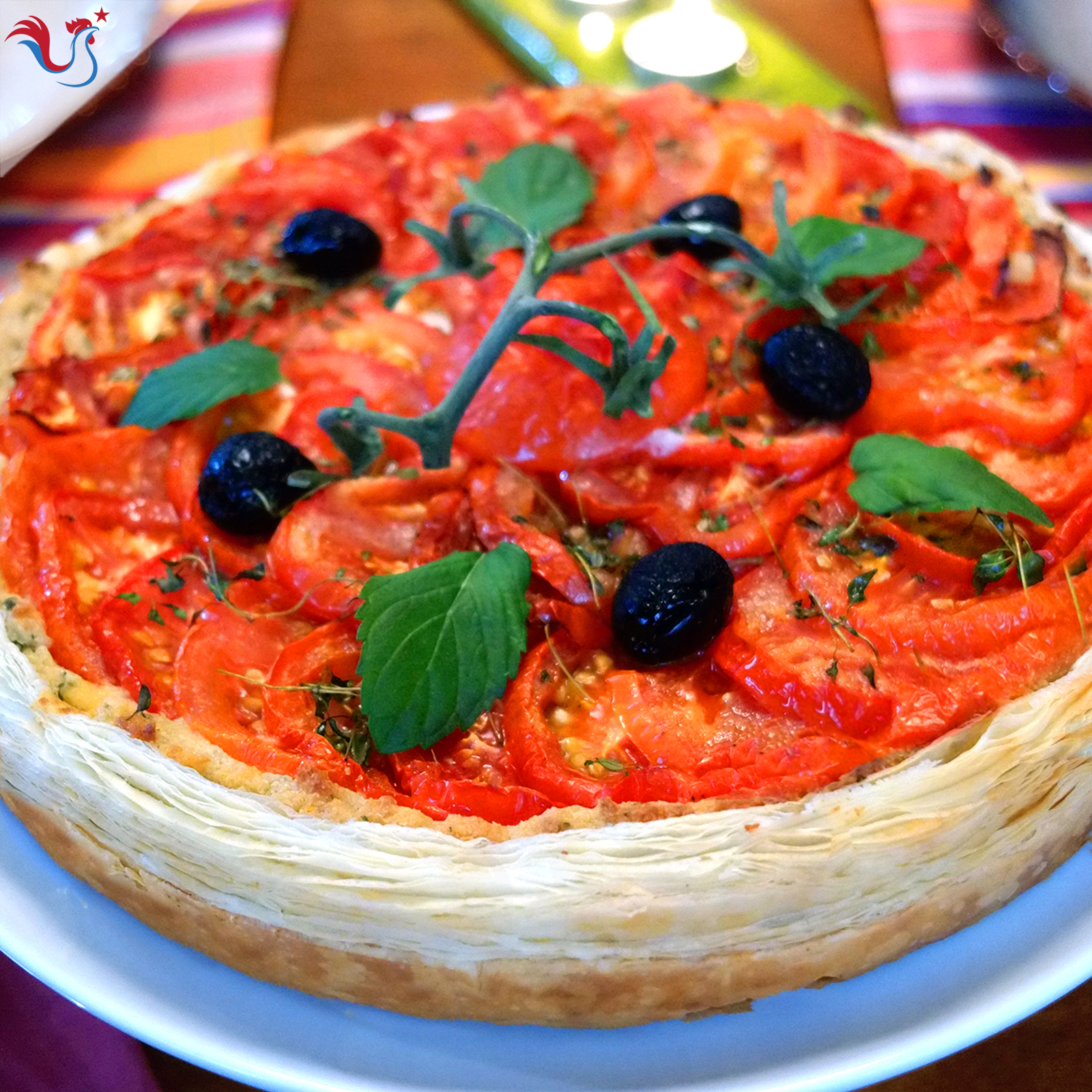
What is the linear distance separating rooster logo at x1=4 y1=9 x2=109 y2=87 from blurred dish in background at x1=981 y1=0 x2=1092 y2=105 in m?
3.88

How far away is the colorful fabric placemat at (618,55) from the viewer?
205 inches

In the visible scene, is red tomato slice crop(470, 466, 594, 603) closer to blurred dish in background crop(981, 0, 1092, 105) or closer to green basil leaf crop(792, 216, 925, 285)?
green basil leaf crop(792, 216, 925, 285)

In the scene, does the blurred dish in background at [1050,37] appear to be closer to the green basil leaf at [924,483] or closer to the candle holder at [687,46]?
the candle holder at [687,46]

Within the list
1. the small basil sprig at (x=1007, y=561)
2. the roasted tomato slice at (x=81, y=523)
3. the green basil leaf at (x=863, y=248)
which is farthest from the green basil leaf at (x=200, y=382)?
the small basil sprig at (x=1007, y=561)

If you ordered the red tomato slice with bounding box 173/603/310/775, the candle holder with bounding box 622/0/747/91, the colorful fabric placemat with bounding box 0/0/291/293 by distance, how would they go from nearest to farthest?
the red tomato slice with bounding box 173/603/310/775 < the colorful fabric placemat with bounding box 0/0/291/293 < the candle holder with bounding box 622/0/747/91

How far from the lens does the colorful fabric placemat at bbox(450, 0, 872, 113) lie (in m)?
5.22

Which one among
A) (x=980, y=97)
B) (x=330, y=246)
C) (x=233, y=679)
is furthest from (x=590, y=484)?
(x=980, y=97)

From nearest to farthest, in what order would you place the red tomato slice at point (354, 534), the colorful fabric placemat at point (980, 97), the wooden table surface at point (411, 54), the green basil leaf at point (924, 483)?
the green basil leaf at point (924, 483) < the red tomato slice at point (354, 534) < the colorful fabric placemat at point (980, 97) < the wooden table surface at point (411, 54)

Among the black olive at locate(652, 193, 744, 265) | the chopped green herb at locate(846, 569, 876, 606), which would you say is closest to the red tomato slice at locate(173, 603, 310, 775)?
the chopped green herb at locate(846, 569, 876, 606)

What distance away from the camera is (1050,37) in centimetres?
489

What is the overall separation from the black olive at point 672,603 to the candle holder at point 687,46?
358cm

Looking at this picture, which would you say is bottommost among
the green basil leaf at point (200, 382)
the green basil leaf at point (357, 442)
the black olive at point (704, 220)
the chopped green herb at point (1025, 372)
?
the chopped green herb at point (1025, 372)

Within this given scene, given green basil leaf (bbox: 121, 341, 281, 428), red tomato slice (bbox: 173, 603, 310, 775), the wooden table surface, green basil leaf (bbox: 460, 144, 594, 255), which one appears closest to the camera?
red tomato slice (bbox: 173, 603, 310, 775)

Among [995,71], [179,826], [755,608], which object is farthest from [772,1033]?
[995,71]
